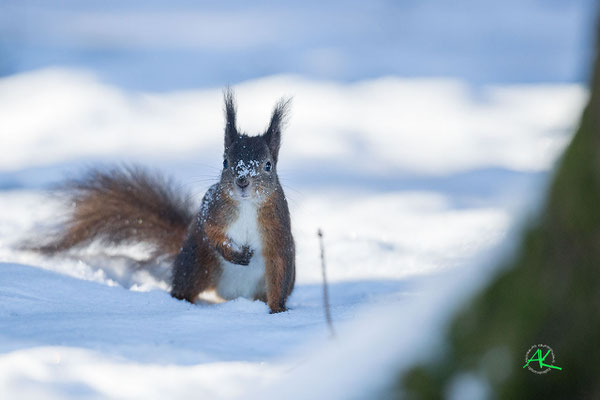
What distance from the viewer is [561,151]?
166 centimetres

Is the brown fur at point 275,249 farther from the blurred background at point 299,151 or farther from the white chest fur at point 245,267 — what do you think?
the blurred background at point 299,151

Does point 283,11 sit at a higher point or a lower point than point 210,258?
higher

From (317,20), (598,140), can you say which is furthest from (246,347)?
(317,20)

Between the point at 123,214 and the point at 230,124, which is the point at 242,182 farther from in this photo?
the point at 123,214

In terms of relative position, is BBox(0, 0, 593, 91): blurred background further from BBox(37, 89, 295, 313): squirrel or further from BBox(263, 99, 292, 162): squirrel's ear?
BBox(263, 99, 292, 162): squirrel's ear

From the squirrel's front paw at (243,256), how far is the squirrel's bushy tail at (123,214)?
2.79 ft

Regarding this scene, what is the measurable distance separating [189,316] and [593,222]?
1494 mm

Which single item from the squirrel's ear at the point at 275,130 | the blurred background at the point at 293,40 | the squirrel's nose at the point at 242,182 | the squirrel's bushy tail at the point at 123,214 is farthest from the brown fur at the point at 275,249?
the blurred background at the point at 293,40

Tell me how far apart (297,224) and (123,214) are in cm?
125

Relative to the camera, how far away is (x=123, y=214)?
422cm

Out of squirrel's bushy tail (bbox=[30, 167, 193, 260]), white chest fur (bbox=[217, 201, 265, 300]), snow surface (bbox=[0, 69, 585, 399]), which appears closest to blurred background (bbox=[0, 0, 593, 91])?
snow surface (bbox=[0, 69, 585, 399])

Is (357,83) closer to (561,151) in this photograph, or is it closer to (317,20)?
(317,20)

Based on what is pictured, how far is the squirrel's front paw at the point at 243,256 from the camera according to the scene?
3.41 meters

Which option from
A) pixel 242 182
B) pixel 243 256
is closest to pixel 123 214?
pixel 243 256
